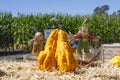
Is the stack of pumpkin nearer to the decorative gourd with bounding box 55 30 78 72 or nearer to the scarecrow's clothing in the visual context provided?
the decorative gourd with bounding box 55 30 78 72

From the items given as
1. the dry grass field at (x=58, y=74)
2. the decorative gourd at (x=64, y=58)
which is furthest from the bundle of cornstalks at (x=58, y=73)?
the decorative gourd at (x=64, y=58)

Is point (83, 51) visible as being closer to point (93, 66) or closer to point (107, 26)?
point (93, 66)

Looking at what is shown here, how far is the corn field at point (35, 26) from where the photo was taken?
23688 millimetres

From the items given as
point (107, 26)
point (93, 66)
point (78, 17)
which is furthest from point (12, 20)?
point (93, 66)

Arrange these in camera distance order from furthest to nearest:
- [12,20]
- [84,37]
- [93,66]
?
1. [12,20]
2. [84,37]
3. [93,66]

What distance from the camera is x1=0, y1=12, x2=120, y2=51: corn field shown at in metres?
23.7

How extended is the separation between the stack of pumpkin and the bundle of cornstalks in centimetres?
14

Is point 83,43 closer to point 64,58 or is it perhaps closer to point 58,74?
point 64,58

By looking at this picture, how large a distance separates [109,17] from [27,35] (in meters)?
5.70

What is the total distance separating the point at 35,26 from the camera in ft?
80.8

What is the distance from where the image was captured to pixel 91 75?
299 inches

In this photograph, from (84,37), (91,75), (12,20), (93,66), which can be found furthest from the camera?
(12,20)

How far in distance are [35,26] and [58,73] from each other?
55.5 feet

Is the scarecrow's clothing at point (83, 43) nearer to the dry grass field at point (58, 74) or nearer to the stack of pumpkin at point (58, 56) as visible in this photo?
the dry grass field at point (58, 74)
